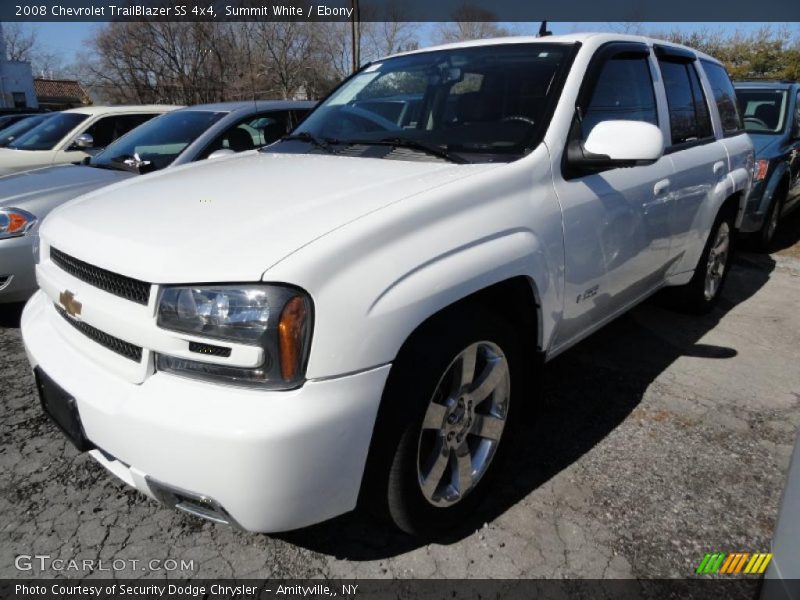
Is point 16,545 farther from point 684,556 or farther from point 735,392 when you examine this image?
point 735,392

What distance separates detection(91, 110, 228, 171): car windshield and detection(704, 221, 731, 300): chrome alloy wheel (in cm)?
415

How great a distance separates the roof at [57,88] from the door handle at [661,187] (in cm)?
5898

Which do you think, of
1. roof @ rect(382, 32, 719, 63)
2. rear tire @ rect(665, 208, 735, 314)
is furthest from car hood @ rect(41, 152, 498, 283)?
rear tire @ rect(665, 208, 735, 314)

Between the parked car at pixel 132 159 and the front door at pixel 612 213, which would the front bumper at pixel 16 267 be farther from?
the front door at pixel 612 213

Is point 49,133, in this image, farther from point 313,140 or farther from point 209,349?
point 209,349

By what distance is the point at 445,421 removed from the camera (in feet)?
6.42

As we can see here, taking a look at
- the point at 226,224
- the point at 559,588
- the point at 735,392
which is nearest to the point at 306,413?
the point at 226,224

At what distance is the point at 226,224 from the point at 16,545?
1.45 metres

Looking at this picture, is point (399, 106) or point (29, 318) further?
point (399, 106)

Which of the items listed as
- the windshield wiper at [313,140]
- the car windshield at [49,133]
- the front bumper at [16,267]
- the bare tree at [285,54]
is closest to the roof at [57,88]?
the bare tree at [285,54]

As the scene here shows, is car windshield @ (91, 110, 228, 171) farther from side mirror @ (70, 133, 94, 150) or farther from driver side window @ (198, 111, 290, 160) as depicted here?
side mirror @ (70, 133, 94, 150)

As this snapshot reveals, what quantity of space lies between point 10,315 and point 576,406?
13.5ft

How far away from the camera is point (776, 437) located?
2775 millimetres

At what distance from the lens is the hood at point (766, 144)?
5.99 m
